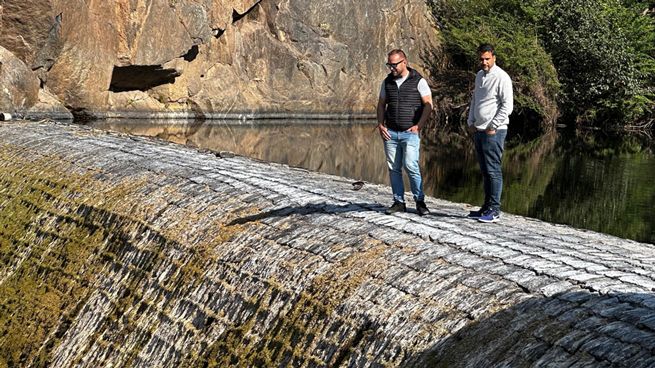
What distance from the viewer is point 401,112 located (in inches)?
346

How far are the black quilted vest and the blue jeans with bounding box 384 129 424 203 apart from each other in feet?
0.40

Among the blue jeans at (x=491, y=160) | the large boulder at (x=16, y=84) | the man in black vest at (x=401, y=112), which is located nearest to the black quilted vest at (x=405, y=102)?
the man in black vest at (x=401, y=112)

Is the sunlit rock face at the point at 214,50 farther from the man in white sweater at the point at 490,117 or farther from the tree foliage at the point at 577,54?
the man in white sweater at the point at 490,117

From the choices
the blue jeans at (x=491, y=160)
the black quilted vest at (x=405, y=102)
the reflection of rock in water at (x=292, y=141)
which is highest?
the black quilted vest at (x=405, y=102)

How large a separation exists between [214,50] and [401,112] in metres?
36.8

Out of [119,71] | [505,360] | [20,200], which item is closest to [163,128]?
[119,71]

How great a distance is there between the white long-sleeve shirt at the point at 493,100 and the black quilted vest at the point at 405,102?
1.85ft

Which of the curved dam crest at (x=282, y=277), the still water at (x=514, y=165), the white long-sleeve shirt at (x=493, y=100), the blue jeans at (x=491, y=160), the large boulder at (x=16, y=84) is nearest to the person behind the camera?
the curved dam crest at (x=282, y=277)

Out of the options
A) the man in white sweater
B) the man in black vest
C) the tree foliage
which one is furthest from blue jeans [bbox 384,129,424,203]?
the tree foliage

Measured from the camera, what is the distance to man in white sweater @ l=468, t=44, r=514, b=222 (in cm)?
873

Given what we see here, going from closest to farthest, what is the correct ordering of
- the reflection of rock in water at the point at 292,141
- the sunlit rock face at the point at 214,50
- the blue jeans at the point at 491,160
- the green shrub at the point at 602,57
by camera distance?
the blue jeans at the point at 491,160
the reflection of rock in water at the point at 292,141
the sunlit rock face at the point at 214,50
the green shrub at the point at 602,57

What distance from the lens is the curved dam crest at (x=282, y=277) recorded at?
18.2 ft

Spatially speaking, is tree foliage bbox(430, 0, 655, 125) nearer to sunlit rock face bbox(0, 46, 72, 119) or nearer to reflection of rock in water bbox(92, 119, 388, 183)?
reflection of rock in water bbox(92, 119, 388, 183)

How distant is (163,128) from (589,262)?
28440 millimetres
